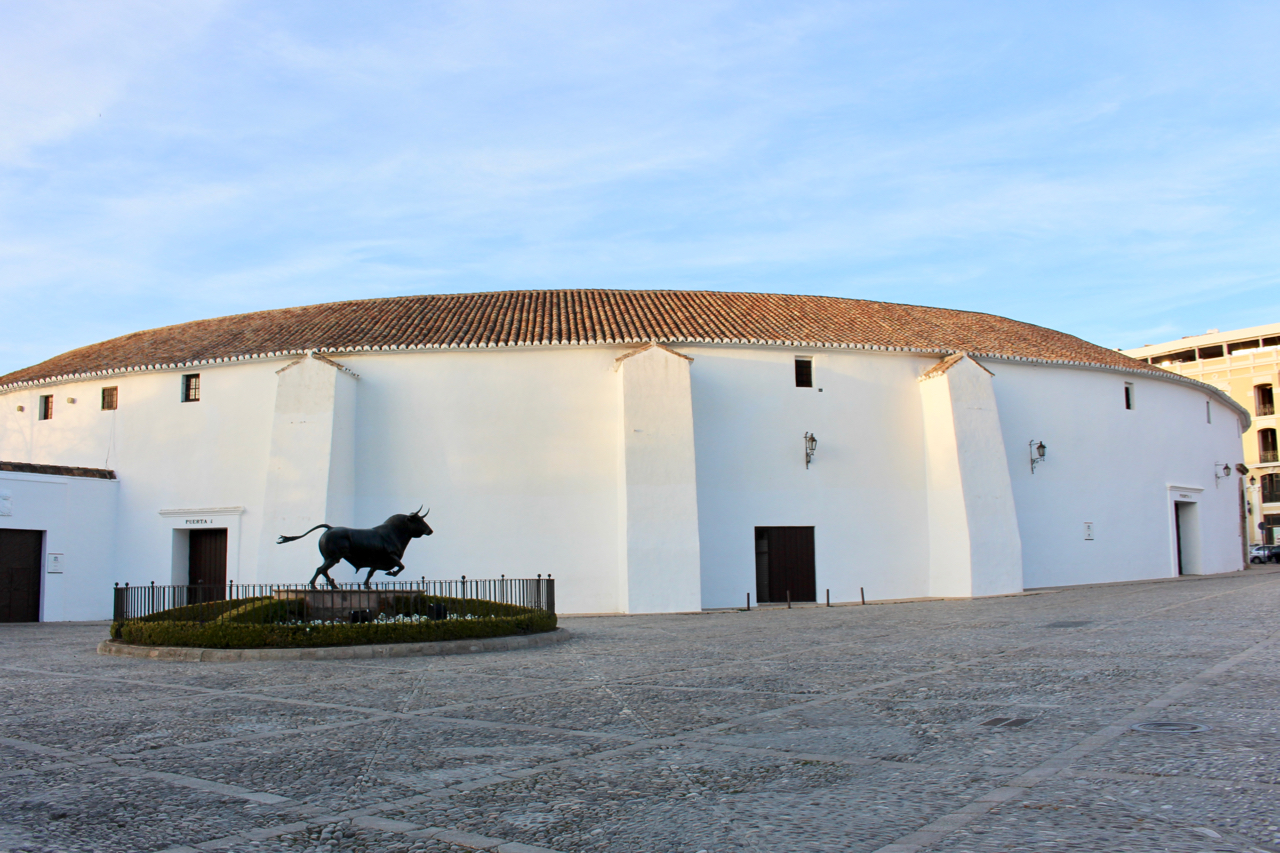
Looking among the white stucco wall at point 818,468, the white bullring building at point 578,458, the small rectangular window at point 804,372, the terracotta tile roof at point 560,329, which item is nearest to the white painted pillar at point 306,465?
the white bullring building at point 578,458

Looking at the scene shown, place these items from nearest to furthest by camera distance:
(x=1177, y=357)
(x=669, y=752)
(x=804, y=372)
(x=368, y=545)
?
(x=669, y=752), (x=368, y=545), (x=804, y=372), (x=1177, y=357)

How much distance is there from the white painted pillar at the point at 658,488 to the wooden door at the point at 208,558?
8952 mm

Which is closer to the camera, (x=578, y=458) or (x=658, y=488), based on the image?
(x=658, y=488)

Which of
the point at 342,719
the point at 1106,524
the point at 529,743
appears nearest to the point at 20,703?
the point at 342,719

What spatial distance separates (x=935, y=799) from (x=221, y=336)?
23.1m

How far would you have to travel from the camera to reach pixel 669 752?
5676 millimetres

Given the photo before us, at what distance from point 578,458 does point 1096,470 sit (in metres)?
13.5

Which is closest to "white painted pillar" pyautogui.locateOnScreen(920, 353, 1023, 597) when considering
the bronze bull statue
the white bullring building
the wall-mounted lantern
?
the white bullring building

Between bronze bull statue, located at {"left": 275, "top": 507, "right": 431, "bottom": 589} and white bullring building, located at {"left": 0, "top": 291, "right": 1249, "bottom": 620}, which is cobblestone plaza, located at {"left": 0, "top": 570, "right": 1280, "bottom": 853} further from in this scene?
white bullring building, located at {"left": 0, "top": 291, "right": 1249, "bottom": 620}

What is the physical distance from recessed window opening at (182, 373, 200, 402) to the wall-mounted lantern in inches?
783

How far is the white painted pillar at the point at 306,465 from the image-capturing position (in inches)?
764

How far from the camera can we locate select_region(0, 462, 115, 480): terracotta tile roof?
20297mm

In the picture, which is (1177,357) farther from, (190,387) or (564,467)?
(190,387)

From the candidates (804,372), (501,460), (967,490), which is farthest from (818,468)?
(501,460)
